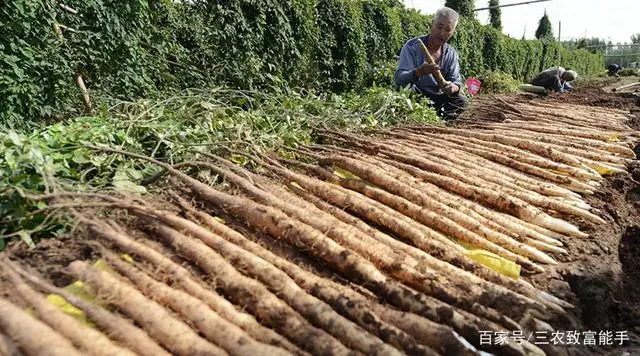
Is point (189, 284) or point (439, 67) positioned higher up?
point (439, 67)

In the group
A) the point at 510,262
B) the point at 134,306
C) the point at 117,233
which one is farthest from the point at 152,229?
the point at 510,262

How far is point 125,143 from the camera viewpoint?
2992 mm

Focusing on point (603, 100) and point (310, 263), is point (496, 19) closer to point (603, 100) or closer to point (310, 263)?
point (603, 100)

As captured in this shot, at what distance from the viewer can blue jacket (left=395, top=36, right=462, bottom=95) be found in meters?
5.95

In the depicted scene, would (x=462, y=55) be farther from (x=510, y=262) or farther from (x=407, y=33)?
(x=510, y=262)

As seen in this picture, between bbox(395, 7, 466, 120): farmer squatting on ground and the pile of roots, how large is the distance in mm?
2558

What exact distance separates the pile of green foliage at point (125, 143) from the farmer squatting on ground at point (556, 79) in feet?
32.0

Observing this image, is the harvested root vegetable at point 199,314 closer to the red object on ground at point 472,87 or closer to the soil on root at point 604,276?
the soil on root at point 604,276

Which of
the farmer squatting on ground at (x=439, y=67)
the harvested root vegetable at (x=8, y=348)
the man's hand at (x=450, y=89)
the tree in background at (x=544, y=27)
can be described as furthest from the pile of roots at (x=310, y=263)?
the tree in background at (x=544, y=27)

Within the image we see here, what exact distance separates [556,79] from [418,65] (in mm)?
8540

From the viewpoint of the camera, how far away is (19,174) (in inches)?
90.7

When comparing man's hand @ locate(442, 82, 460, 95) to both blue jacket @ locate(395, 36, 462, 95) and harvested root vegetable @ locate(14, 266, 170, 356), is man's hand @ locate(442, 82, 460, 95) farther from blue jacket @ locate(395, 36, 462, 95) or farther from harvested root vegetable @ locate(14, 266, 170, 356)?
harvested root vegetable @ locate(14, 266, 170, 356)

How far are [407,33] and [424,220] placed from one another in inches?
405

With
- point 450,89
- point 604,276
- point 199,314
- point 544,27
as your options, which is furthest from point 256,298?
point 544,27
